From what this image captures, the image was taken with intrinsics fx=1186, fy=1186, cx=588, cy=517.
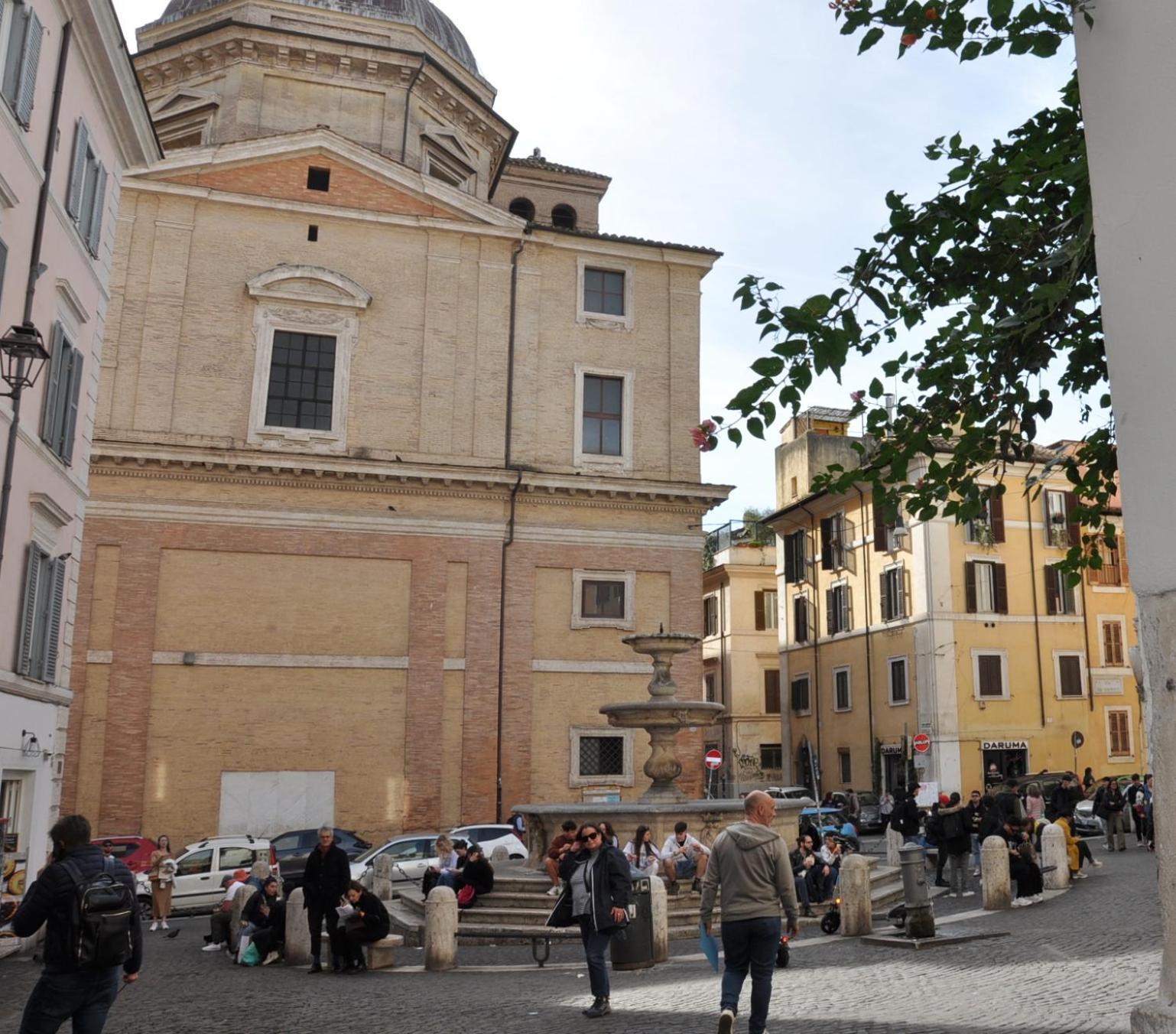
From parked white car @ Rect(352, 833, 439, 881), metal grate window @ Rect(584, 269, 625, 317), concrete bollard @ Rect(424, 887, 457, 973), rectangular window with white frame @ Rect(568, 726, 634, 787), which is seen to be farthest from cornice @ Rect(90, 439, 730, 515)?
concrete bollard @ Rect(424, 887, 457, 973)

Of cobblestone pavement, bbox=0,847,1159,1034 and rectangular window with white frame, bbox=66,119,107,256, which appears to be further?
rectangular window with white frame, bbox=66,119,107,256

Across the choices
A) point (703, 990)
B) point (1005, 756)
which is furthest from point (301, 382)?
point (1005, 756)

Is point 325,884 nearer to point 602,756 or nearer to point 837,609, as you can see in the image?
point 602,756

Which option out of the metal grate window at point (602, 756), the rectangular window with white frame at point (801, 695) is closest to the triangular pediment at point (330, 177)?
the metal grate window at point (602, 756)

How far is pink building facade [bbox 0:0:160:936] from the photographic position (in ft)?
47.3

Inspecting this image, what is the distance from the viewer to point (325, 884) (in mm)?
12406

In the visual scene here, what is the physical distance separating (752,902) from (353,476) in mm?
22383

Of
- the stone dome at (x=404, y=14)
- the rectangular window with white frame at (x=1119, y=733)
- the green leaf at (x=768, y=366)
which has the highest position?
the stone dome at (x=404, y=14)

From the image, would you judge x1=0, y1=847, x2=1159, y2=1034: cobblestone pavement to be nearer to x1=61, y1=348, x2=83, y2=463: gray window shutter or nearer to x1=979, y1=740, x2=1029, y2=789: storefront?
x1=61, y1=348, x2=83, y2=463: gray window shutter

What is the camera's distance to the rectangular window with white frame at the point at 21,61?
45.7 feet

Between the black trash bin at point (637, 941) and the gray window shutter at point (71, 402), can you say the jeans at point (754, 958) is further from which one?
the gray window shutter at point (71, 402)

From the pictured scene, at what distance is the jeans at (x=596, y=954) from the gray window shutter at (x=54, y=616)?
10099 millimetres

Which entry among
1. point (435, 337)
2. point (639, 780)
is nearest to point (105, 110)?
point (435, 337)

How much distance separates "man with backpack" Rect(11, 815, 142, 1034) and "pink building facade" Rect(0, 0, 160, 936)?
Result: 8.33 metres
